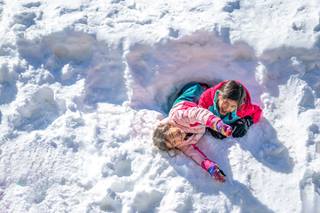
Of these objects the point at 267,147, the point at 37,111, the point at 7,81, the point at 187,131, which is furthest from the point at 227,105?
the point at 7,81

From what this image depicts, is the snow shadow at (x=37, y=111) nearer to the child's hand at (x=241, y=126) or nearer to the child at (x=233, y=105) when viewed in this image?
the child at (x=233, y=105)

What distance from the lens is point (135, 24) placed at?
5.46 meters

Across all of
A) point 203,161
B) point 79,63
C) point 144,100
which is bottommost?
point 203,161

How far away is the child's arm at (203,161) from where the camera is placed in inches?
176

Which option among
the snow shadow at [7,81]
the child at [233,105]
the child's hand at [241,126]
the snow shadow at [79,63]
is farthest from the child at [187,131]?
the snow shadow at [7,81]

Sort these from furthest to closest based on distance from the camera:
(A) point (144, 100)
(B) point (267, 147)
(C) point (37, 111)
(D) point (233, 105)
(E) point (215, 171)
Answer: (A) point (144, 100), (C) point (37, 111), (B) point (267, 147), (D) point (233, 105), (E) point (215, 171)

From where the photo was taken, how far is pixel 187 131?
15.6ft

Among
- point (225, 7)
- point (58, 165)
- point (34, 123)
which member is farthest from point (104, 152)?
point (225, 7)

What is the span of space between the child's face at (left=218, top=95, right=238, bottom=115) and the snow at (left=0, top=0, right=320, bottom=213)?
34 centimetres

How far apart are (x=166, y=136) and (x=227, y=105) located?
1.96 ft

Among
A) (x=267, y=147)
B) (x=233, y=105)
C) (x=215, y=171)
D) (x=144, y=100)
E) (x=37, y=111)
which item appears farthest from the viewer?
(x=144, y=100)

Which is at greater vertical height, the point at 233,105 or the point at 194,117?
the point at 233,105

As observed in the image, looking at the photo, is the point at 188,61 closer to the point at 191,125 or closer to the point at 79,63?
the point at 191,125

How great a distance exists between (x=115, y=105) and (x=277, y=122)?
1.54m
